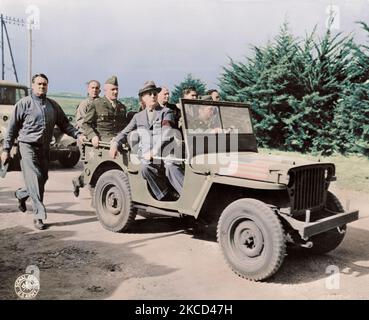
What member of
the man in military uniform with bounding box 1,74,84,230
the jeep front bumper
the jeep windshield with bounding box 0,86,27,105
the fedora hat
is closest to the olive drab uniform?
the man in military uniform with bounding box 1,74,84,230

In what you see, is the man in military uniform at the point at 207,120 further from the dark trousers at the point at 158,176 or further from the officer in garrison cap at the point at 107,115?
the officer in garrison cap at the point at 107,115

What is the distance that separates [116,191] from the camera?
5.62 meters

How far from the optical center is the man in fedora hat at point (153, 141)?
505 cm

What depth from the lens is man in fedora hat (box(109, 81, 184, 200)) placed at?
5047 mm

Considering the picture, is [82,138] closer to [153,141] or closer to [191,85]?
[153,141]

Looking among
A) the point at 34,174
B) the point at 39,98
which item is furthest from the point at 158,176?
the point at 39,98

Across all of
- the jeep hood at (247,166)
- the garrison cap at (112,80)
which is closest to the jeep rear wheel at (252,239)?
the jeep hood at (247,166)

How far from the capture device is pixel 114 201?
18.6 feet

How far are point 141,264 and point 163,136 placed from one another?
1598 mm

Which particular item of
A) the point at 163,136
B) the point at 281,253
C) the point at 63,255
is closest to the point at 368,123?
the point at 163,136

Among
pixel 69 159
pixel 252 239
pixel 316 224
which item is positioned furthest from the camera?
pixel 69 159

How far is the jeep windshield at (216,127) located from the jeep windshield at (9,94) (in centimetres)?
779

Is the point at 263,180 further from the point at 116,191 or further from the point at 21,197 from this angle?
the point at 21,197

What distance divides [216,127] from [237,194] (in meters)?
0.87
